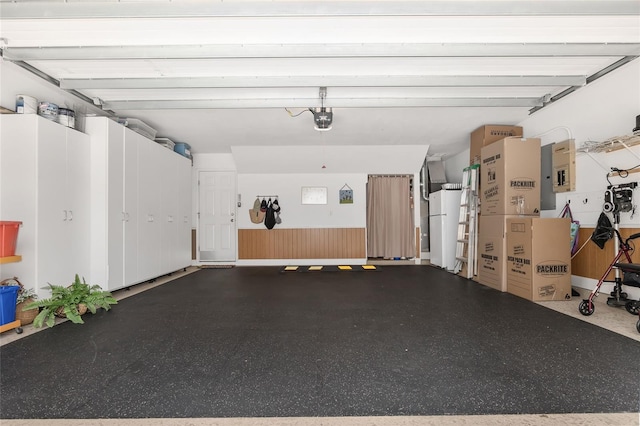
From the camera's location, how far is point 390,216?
7.02 meters

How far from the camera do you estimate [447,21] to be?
7.70ft

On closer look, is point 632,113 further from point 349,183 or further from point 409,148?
point 349,183

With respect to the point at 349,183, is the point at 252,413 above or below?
below

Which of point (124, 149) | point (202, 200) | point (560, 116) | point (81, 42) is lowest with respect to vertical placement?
point (202, 200)

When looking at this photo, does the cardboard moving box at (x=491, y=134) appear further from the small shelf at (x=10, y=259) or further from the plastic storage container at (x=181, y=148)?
the small shelf at (x=10, y=259)

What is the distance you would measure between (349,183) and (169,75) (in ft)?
14.3

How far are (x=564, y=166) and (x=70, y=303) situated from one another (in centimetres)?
608

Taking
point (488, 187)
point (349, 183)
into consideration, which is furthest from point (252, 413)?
point (349, 183)

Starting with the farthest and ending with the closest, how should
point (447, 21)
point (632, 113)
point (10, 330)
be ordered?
point (632, 113), point (10, 330), point (447, 21)

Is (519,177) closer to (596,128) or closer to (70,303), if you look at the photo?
(596,128)

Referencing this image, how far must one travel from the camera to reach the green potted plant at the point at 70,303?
257 centimetres

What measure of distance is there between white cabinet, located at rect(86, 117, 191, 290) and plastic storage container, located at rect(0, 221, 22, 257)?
104 cm

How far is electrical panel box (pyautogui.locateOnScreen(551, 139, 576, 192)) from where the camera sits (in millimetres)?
3707

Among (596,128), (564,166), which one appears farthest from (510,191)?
(596,128)
